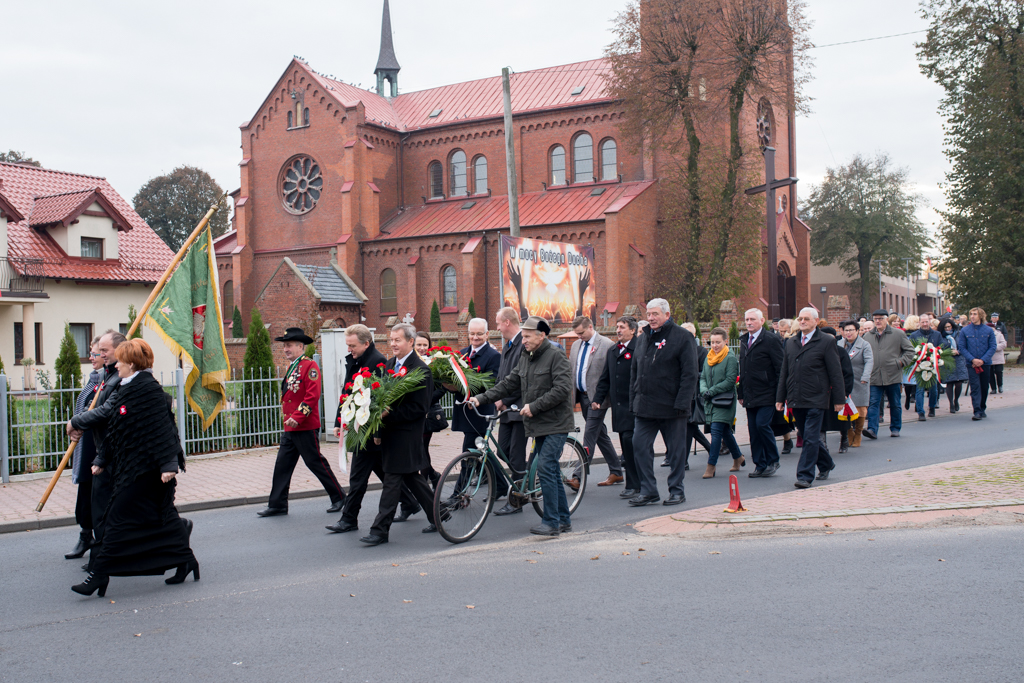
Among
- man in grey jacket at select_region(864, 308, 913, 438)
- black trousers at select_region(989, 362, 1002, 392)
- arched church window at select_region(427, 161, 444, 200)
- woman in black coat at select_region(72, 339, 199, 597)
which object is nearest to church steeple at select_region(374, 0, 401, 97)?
arched church window at select_region(427, 161, 444, 200)

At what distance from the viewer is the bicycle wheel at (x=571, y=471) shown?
7925mm

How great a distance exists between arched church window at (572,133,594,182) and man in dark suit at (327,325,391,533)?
32667 mm

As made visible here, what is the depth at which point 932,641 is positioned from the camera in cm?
436

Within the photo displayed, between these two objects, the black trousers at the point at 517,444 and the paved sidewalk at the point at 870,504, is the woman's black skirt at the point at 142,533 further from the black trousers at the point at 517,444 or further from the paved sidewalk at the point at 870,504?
the paved sidewalk at the point at 870,504

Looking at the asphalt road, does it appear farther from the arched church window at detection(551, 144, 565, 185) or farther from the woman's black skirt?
the arched church window at detection(551, 144, 565, 185)

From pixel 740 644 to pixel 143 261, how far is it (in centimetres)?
3216

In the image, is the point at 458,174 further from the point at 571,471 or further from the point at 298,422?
the point at 571,471

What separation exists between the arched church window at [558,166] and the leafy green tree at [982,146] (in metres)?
16.0

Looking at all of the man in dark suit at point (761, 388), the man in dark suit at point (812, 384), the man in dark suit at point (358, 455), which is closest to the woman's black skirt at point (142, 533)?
the man in dark suit at point (358, 455)

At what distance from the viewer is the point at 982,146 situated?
109ft

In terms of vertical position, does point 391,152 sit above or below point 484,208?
above

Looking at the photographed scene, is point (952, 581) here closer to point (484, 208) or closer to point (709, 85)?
point (709, 85)

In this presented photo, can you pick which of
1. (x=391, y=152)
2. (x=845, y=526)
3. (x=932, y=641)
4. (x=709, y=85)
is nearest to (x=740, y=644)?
(x=932, y=641)

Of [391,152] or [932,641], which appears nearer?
[932,641]
